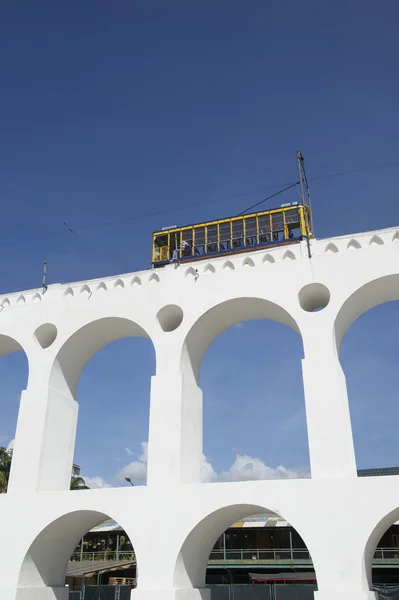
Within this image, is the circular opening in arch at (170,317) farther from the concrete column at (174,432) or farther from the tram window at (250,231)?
the tram window at (250,231)

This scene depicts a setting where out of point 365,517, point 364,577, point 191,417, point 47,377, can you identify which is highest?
point 47,377

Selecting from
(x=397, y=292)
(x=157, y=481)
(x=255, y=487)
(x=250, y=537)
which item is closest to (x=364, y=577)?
(x=255, y=487)

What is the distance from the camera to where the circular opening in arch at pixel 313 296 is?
15047 mm

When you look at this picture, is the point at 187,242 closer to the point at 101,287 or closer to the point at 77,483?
the point at 101,287

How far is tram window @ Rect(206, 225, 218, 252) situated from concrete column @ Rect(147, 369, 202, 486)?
44.2ft

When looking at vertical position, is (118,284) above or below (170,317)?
above

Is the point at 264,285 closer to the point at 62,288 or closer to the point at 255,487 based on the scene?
the point at 255,487

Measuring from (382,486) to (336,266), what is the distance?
18.7 feet

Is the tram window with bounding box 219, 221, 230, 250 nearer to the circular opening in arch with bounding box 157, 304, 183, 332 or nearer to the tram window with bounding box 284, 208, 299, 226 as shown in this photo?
the tram window with bounding box 284, 208, 299, 226

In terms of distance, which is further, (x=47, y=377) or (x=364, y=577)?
(x=47, y=377)

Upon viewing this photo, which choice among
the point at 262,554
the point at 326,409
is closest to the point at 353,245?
the point at 326,409

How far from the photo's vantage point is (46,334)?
1744 cm

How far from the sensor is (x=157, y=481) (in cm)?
1411

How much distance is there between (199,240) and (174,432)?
50.8ft
